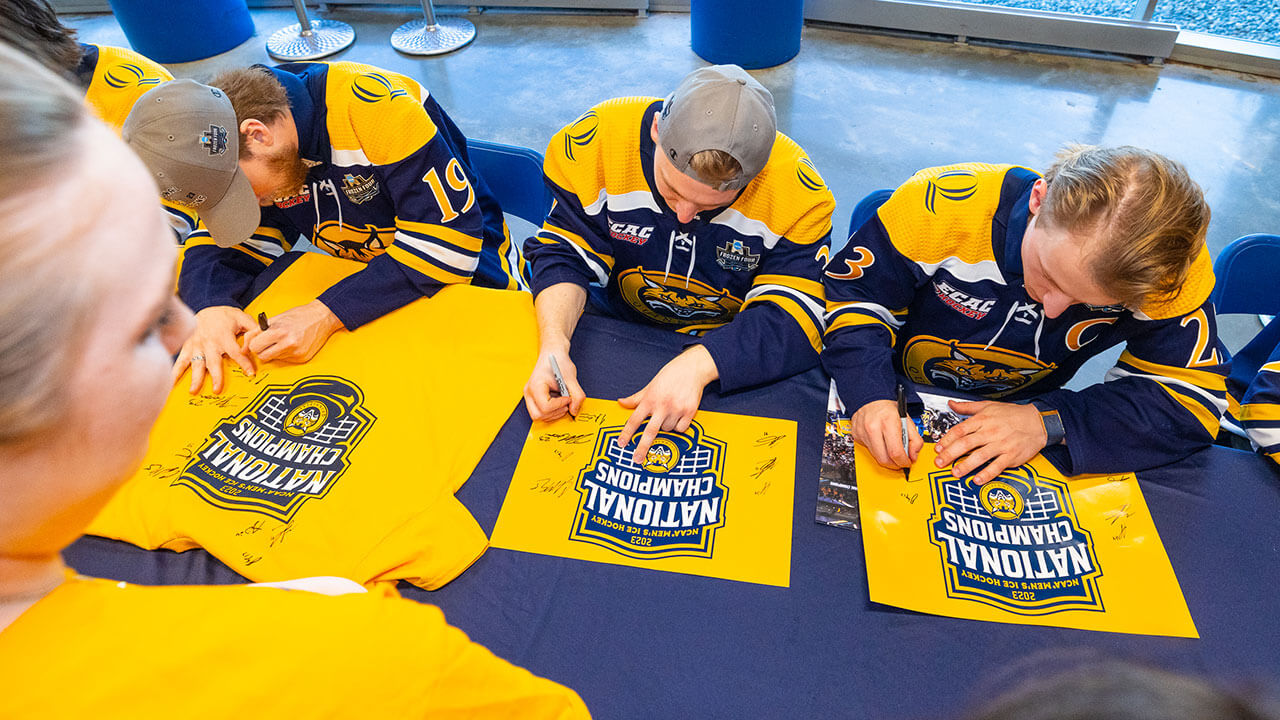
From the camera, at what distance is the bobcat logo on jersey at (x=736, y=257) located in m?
1.51

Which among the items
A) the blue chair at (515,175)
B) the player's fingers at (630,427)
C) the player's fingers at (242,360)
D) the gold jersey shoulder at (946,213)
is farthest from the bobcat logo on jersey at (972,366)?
the player's fingers at (242,360)

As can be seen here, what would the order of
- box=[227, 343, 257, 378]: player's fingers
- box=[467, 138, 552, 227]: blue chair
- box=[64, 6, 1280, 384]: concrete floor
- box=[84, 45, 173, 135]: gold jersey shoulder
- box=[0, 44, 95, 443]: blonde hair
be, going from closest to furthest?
box=[0, 44, 95, 443]: blonde hair → box=[227, 343, 257, 378]: player's fingers → box=[84, 45, 173, 135]: gold jersey shoulder → box=[467, 138, 552, 227]: blue chair → box=[64, 6, 1280, 384]: concrete floor

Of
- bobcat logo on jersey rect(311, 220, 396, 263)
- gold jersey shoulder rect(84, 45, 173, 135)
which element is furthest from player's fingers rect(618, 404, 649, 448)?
gold jersey shoulder rect(84, 45, 173, 135)

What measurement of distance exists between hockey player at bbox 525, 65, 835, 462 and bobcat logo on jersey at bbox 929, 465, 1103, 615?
0.40 meters

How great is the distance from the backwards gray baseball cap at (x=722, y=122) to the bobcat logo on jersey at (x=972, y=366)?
607 millimetres

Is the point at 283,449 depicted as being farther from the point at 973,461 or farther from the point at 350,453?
the point at 973,461

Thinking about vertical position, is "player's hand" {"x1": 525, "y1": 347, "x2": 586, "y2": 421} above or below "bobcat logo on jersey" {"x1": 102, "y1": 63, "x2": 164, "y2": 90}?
below

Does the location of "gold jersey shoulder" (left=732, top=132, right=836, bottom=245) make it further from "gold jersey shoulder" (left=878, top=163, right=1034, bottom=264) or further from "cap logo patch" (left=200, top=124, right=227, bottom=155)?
"cap logo patch" (left=200, top=124, right=227, bottom=155)

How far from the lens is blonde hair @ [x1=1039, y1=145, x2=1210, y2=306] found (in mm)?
1030

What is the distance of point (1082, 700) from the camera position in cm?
32

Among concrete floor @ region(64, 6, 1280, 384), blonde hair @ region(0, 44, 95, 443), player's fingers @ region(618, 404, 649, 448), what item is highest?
→ blonde hair @ region(0, 44, 95, 443)

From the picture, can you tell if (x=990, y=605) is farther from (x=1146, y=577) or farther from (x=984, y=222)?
(x=984, y=222)

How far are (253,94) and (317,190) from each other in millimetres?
277

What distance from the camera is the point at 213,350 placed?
140 cm
